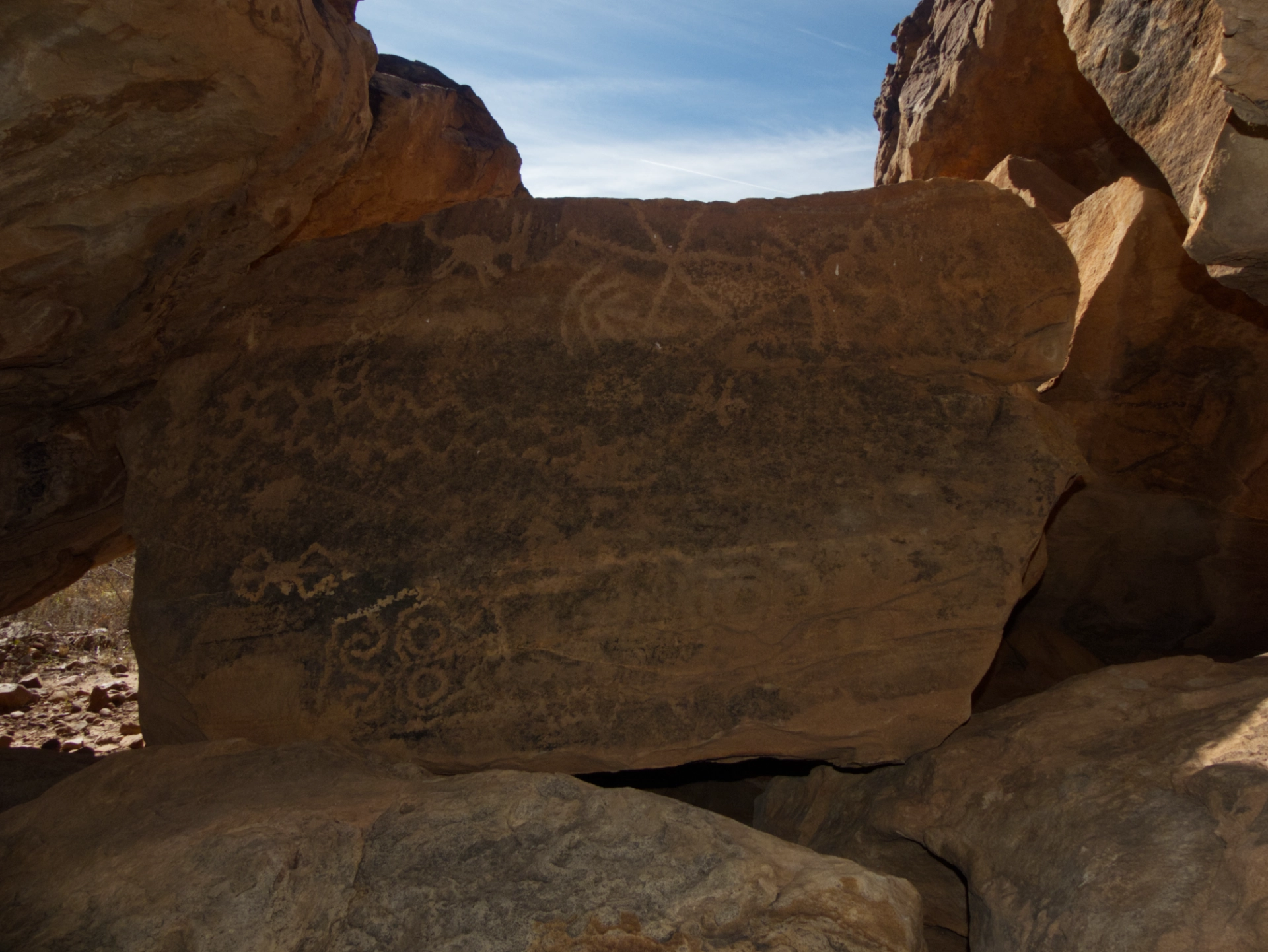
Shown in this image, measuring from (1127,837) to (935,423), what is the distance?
82cm

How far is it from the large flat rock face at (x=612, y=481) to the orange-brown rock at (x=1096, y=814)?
127 mm

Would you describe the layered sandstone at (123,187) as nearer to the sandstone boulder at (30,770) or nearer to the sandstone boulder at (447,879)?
the sandstone boulder at (30,770)

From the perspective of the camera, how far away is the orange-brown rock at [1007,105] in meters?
3.00

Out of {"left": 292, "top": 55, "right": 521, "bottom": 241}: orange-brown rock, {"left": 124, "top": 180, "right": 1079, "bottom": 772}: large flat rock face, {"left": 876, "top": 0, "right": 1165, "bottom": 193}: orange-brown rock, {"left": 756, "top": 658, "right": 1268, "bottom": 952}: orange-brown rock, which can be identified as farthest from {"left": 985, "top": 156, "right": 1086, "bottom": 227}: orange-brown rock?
{"left": 292, "top": 55, "right": 521, "bottom": 241}: orange-brown rock

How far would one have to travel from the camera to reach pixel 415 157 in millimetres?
2891

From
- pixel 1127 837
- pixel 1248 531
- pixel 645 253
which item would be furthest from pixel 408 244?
pixel 1248 531

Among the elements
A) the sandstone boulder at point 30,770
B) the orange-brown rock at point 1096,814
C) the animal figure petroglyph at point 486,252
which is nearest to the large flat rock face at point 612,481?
the animal figure petroglyph at point 486,252

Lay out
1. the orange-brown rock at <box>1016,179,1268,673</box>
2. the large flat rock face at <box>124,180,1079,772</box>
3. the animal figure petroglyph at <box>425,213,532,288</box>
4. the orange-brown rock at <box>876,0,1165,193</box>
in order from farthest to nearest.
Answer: the orange-brown rock at <box>876,0,1165,193</box>
the orange-brown rock at <box>1016,179,1268,673</box>
the animal figure petroglyph at <box>425,213,532,288</box>
the large flat rock face at <box>124,180,1079,772</box>

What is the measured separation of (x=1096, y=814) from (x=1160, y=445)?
1.41 metres

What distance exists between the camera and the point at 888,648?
5.68 feet

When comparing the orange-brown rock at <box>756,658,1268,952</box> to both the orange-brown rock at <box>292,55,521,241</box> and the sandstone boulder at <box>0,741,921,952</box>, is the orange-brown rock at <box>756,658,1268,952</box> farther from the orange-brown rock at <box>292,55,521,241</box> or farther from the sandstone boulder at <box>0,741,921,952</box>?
the orange-brown rock at <box>292,55,521,241</box>

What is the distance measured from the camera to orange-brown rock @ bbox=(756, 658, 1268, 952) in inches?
46.9

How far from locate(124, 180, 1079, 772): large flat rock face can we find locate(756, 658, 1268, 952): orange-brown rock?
0.42ft

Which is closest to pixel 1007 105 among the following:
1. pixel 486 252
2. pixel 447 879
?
pixel 486 252
